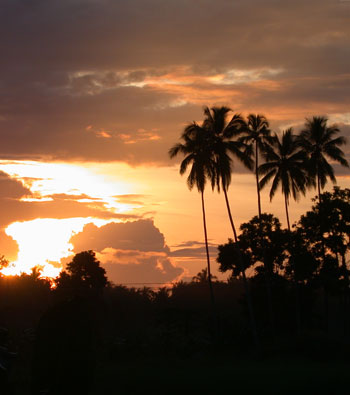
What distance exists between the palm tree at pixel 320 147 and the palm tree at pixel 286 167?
0.94 meters

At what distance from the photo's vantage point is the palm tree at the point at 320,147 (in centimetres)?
6719

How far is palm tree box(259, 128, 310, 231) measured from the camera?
66.9m

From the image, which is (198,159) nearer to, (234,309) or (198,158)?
(198,158)

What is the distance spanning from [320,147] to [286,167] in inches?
172

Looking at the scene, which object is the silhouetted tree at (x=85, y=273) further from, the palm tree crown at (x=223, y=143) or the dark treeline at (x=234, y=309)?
the palm tree crown at (x=223, y=143)

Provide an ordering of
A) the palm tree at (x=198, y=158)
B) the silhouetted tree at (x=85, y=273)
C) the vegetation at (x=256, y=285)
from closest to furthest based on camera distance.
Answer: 1. the vegetation at (x=256, y=285)
2. the palm tree at (x=198, y=158)
3. the silhouetted tree at (x=85, y=273)

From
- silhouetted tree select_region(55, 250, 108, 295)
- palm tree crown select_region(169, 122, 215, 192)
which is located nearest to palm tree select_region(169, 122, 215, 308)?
palm tree crown select_region(169, 122, 215, 192)

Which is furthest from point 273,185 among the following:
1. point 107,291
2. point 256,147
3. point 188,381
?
point 107,291

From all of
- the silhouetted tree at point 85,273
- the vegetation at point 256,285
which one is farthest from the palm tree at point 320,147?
the silhouetted tree at point 85,273

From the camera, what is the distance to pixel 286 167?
67.1 meters

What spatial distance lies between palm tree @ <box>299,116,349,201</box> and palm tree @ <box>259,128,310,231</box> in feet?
3.08

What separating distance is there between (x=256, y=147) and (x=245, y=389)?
40.1m

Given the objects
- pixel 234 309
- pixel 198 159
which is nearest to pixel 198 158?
pixel 198 159

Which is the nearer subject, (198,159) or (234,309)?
(198,159)
